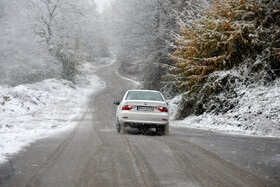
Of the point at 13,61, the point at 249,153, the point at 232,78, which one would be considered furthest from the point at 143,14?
the point at 249,153

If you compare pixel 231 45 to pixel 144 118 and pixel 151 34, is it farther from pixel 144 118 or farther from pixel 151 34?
pixel 151 34

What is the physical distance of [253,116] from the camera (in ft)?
36.2

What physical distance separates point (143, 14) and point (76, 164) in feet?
66.1

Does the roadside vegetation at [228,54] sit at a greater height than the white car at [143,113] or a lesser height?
greater

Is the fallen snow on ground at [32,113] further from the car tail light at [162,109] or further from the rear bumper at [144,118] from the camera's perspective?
the car tail light at [162,109]

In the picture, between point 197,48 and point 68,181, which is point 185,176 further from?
point 197,48

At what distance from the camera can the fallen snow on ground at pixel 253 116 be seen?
10047 millimetres

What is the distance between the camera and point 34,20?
36.2m

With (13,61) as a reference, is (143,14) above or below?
above

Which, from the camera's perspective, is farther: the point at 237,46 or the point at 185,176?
the point at 237,46

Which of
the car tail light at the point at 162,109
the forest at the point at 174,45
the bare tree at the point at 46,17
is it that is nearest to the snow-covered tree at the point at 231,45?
the forest at the point at 174,45

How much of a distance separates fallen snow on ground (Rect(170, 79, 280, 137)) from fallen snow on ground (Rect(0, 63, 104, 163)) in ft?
21.1

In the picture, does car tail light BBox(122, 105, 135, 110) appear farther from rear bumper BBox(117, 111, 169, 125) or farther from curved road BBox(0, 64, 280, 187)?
curved road BBox(0, 64, 280, 187)

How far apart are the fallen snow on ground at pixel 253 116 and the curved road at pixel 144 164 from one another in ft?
7.09
